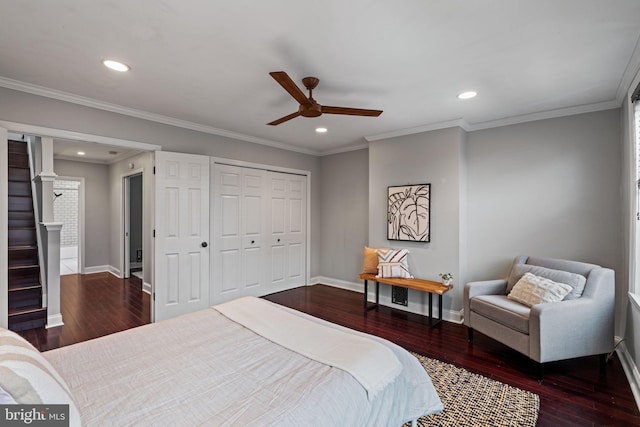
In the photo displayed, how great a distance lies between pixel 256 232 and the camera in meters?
4.69

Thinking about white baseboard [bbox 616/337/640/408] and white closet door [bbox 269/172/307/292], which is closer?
white baseboard [bbox 616/337/640/408]

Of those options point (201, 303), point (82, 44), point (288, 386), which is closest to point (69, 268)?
point (201, 303)

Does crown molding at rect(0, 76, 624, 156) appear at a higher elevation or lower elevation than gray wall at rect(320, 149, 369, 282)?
higher

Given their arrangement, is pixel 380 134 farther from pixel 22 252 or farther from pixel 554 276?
pixel 22 252

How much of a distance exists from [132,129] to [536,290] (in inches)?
175

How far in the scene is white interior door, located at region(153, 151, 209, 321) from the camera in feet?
11.5

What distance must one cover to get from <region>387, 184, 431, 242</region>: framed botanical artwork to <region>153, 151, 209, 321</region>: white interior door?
8.28 ft

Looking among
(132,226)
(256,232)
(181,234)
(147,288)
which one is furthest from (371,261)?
(132,226)

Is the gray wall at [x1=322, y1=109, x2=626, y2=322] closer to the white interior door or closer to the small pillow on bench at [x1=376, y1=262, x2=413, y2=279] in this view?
the small pillow on bench at [x1=376, y1=262, x2=413, y2=279]

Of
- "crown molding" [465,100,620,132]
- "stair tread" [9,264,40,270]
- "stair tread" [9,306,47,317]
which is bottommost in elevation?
"stair tread" [9,306,47,317]

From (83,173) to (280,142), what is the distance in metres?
4.67

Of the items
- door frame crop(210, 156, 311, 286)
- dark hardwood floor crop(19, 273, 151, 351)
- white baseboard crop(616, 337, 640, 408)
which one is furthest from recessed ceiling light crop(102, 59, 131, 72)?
white baseboard crop(616, 337, 640, 408)

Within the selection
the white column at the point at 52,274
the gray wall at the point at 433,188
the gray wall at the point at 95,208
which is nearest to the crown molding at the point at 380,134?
the gray wall at the point at 433,188

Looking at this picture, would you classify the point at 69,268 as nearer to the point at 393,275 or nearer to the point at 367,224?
the point at 367,224
